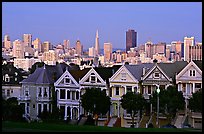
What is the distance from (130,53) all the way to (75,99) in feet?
141

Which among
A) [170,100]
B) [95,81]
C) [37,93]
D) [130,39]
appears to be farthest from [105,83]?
[130,39]

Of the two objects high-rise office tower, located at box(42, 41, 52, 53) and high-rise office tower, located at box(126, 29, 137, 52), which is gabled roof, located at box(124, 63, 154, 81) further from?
high-rise office tower, located at box(42, 41, 52, 53)

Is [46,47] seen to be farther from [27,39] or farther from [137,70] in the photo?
[137,70]

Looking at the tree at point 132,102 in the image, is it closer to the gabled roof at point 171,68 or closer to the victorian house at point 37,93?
the gabled roof at point 171,68

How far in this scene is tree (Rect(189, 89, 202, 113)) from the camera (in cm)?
3619

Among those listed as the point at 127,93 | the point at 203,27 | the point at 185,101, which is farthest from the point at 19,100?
the point at 203,27

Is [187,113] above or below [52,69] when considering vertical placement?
below

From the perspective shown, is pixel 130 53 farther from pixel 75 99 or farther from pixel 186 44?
pixel 75 99

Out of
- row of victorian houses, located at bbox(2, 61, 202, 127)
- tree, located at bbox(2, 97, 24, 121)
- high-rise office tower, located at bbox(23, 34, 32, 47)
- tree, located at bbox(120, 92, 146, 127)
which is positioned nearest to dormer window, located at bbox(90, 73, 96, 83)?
row of victorian houses, located at bbox(2, 61, 202, 127)

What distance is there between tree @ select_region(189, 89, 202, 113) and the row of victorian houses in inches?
59.9

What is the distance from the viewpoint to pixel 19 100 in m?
47.1

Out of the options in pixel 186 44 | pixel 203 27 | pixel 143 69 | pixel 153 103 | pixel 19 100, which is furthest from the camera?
pixel 186 44

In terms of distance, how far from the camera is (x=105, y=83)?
43.7m

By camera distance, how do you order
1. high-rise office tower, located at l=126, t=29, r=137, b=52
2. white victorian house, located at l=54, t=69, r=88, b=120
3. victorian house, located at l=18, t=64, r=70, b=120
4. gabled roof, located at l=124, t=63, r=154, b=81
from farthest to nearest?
high-rise office tower, located at l=126, t=29, r=137, b=52, victorian house, located at l=18, t=64, r=70, b=120, white victorian house, located at l=54, t=69, r=88, b=120, gabled roof, located at l=124, t=63, r=154, b=81
